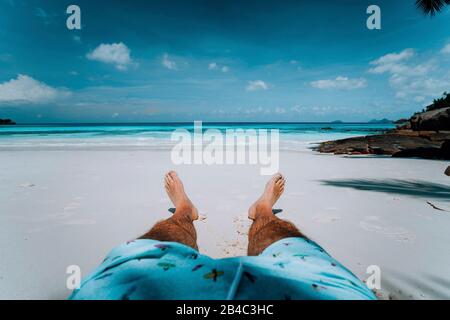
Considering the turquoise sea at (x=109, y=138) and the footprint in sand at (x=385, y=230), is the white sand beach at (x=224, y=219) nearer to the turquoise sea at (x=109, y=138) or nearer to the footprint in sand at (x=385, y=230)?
the footprint in sand at (x=385, y=230)

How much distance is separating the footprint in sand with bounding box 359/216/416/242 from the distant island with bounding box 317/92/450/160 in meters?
5.74

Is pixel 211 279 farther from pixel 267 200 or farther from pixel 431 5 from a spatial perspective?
pixel 431 5

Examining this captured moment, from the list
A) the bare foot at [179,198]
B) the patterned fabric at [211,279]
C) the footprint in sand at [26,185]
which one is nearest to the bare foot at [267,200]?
the bare foot at [179,198]

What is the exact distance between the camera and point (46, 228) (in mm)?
2244

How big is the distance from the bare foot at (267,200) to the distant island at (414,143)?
6098mm

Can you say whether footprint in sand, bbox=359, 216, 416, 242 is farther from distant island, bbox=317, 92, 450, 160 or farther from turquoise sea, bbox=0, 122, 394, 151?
turquoise sea, bbox=0, 122, 394, 151

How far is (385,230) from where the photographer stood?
86.4 inches

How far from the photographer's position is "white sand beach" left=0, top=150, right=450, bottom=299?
1597 mm

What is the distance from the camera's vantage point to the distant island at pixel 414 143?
269 inches

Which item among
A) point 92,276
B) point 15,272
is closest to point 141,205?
point 15,272

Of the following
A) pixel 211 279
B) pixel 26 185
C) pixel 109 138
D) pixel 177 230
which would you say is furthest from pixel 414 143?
pixel 109 138

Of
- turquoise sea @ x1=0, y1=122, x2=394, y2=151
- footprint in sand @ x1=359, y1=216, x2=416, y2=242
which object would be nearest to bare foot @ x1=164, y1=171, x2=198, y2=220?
footprint in sand @ x1=359, y1=216, x2=416, y2=242
